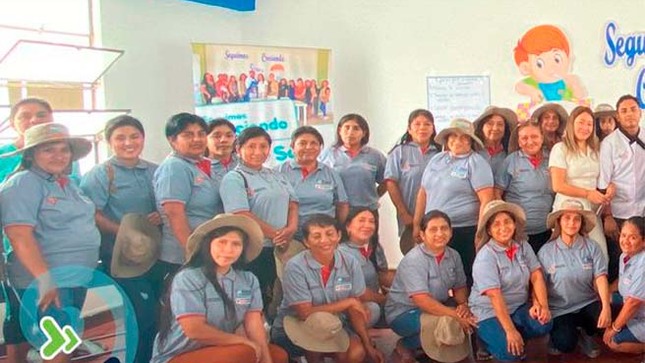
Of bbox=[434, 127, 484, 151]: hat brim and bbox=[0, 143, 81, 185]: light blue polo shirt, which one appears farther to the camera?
bbox=[434, 127, 484, 151]: hat brim

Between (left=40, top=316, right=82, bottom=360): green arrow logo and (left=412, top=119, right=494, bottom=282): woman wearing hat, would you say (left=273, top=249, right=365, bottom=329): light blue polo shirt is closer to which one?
(left=412, top=119, right=494, bottom=282): woman wearing hat

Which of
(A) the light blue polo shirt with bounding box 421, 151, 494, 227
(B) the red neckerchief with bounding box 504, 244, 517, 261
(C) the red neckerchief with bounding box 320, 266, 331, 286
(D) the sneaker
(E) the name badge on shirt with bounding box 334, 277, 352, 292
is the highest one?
(A) the light blue polo shirt with bounding box 421, 151, 494, 227

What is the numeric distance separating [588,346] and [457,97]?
196cm

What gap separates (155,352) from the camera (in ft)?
8.11

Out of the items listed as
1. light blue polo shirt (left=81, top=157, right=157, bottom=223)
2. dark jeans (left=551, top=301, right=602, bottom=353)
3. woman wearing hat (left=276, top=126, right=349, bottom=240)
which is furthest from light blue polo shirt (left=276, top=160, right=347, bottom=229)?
dark jeans (left=551, top=301, right=602, bottom=353)

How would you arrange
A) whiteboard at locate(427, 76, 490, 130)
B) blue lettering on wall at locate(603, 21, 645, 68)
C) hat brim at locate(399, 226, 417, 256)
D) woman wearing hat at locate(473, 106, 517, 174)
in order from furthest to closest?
whiteboard at locate(427, 76, 490, 130) < blue lettering on wall at locate(603, 21, 645, 68) < hat brim at locate(399, 226, 417, 256) < woman wearing hat at locate(473, 106, 517, 174)

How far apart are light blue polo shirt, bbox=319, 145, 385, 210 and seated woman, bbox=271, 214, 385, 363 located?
535 mm

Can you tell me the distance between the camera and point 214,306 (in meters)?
2.40

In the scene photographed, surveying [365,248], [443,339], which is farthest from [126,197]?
[443,339]

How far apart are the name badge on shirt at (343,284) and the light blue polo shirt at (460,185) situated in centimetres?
62

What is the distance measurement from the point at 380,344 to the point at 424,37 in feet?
7.63

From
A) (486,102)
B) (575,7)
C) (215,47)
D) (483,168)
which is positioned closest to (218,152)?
(483,168)

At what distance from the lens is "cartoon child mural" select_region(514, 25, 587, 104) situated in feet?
13.4

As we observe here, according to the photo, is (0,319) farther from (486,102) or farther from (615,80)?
(615,80)
